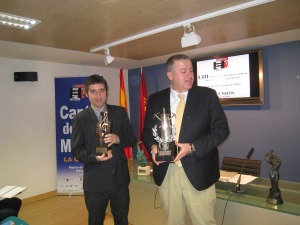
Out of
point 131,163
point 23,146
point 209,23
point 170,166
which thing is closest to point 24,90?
point 23,146

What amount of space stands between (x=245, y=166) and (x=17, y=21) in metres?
2.72

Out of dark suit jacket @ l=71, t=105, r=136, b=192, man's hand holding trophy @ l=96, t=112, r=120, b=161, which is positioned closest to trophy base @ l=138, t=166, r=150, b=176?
dark suit jacket @ l=71, t=105, r=136, b=192

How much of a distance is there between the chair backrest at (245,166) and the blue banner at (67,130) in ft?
7.95

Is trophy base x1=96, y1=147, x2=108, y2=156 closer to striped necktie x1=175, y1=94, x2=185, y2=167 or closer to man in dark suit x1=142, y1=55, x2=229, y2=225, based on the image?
man in dark suit x1=142, y1=55, x2=229, y2=225

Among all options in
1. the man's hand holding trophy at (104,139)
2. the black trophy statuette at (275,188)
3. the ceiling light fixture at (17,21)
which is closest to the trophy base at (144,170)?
the man's hand holding trophy at (104,139)

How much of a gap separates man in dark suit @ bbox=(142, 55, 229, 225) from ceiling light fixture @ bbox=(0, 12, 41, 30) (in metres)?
1.43

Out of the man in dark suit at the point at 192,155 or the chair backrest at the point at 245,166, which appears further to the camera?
the chair backrest at the point at 245,166

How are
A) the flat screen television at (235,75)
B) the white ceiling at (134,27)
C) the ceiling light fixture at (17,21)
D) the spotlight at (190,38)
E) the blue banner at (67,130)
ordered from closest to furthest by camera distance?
the white ceiling at (134,27) → the ceiling light fixture at (17,21) → the spotlight at (190,38) → the flat screen television at (235,75) → the blue banner at (67,130)

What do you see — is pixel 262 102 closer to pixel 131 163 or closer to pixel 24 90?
pixel 131 163

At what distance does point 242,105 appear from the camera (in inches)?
155

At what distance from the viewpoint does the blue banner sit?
4.08m

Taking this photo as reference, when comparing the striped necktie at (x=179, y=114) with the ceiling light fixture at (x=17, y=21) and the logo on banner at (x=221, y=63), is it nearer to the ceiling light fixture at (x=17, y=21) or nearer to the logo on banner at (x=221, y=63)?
the ceiling light fixture at (x=17, y=21)

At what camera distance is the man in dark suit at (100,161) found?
169 centimetres

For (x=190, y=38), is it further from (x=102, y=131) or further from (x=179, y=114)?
(x=102, y=131)
